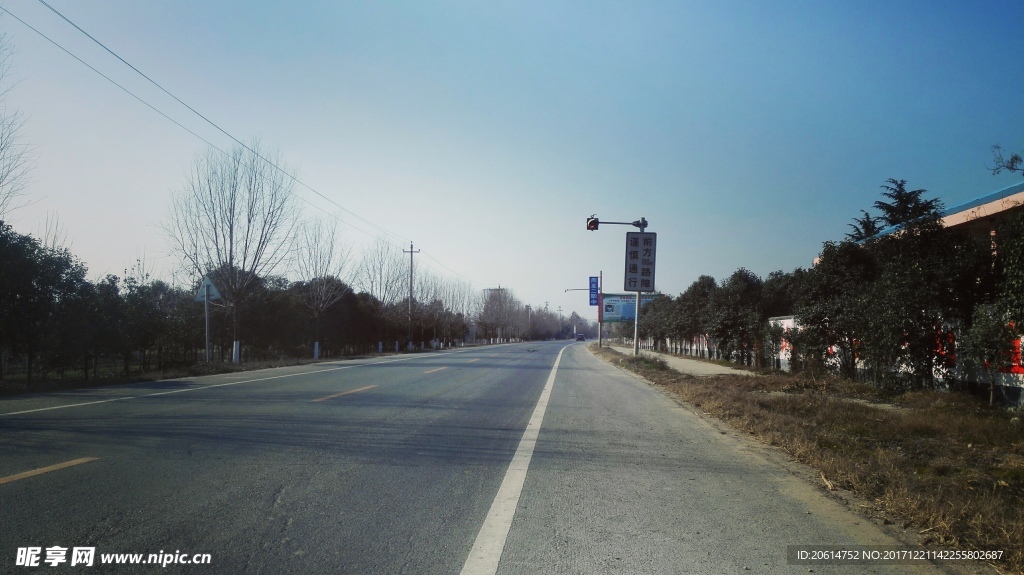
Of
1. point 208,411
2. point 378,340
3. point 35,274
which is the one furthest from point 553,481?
point 378,340

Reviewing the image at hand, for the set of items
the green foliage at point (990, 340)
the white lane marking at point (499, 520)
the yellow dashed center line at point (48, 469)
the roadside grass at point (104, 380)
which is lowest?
the roadside grass at point (104, 380)

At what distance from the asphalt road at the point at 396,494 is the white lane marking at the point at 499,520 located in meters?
0.01

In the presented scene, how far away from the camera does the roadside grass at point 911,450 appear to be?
4180mm

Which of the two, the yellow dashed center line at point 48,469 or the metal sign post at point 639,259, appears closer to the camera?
the yellow dashed center line at point 48,469

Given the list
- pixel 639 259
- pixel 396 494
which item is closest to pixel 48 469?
pixel 396 494

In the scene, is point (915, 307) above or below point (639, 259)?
below

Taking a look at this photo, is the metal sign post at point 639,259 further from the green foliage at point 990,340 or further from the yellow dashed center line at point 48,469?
the yellow dashed center line at point 48,469

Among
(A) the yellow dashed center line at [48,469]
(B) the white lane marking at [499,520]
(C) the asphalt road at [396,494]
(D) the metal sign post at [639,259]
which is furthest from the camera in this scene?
(D) the metal sign post at [639,259]

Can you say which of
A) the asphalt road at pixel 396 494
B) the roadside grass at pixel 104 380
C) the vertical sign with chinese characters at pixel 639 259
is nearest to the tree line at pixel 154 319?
the roadside grass at pixel 104 380

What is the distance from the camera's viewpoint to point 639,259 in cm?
2545

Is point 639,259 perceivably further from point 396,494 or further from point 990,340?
point 396,494

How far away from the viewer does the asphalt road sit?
3.65 meters

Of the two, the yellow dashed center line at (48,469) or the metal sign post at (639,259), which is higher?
the metal sign post at (639,259)

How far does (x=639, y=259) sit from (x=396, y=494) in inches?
861
